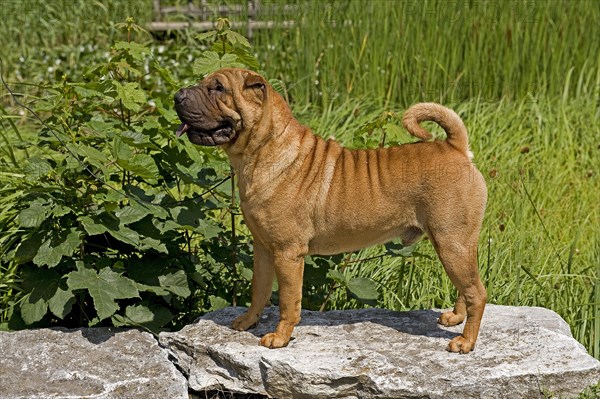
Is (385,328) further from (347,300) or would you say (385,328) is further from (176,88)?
(176,88)

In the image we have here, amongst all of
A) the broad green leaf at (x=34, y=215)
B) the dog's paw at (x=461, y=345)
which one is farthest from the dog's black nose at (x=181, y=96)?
the dog's paw at (x=461, y=345)

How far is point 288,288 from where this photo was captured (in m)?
4.21

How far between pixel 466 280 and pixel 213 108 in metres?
1.37

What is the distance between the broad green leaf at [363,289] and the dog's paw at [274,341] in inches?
26.9

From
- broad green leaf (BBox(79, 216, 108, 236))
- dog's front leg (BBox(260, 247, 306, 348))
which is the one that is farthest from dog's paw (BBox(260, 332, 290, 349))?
broad green leaf (BBox(79, 216, 108, 236))

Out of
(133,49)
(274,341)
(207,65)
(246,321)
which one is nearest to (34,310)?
(246,321)

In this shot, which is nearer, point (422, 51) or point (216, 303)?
point (216, 303)

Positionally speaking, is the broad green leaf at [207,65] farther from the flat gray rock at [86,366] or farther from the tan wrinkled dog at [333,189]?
the flat gray rock at [86,366]

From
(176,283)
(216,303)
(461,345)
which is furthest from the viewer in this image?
(216,303)

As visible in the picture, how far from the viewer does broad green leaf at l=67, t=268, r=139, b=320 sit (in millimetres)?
4430

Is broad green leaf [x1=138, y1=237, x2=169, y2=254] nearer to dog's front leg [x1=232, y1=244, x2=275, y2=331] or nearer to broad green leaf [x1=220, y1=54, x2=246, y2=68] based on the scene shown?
dog's front leg [x1=232, y1=244, x2=275, y2=331]

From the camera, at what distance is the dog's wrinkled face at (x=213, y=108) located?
3.96 m

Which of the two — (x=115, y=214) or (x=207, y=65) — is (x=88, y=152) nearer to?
(x=115, y=214)

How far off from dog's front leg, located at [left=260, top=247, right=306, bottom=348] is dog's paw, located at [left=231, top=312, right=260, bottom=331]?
237 mm
